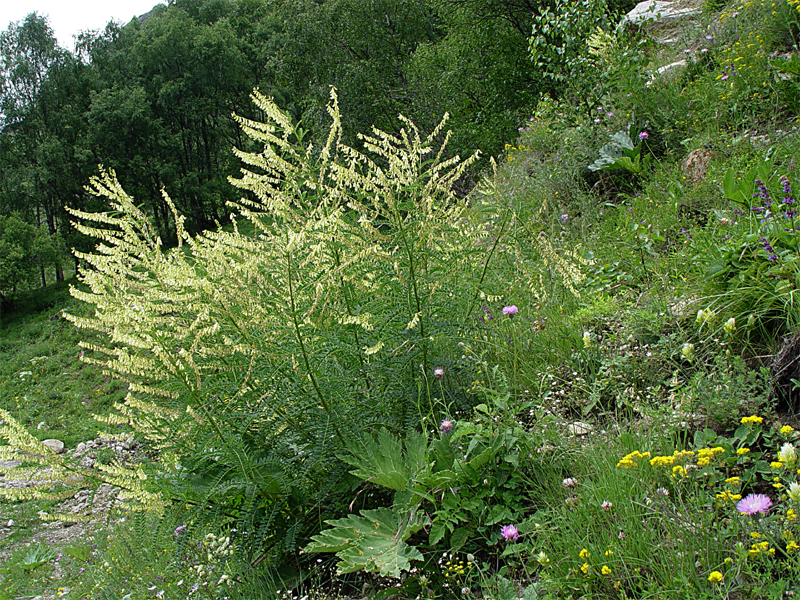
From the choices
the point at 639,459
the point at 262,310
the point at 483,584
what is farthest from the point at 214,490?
the point at 639,459

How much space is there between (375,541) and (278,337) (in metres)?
0.88

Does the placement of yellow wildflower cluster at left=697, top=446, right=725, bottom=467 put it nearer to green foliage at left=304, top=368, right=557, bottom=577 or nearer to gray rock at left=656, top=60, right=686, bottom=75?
green foliage at left=304, top=368, right=557, bottom=577

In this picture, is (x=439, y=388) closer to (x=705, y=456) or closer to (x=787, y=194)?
(x=705, y=456)

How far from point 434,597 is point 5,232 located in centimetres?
3005

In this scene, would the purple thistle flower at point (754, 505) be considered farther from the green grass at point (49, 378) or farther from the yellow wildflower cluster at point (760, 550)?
the green grass at point (49, 378)

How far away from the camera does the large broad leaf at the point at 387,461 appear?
6.72 feet

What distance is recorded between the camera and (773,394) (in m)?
2.03

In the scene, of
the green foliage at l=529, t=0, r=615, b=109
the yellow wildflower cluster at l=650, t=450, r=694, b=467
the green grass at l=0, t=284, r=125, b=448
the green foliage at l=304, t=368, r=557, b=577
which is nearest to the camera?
the yellow wildflower cluster at l=650, t=450, r=694, b=467

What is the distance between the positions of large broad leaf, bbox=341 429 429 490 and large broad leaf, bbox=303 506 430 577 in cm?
12

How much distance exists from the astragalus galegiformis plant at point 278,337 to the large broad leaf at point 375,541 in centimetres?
26

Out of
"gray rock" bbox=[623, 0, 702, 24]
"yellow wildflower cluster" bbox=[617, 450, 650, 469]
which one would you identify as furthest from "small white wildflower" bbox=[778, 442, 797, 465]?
"gray rock" bbox=[623, 0, 702, 24]

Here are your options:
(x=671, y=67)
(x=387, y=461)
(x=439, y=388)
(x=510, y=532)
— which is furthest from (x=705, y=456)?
(x=671, y=67)

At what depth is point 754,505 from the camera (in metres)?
1.39

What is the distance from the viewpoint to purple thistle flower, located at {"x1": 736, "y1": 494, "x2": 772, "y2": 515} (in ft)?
4.53
